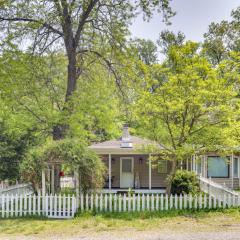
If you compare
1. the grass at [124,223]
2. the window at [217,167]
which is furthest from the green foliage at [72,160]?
the window at [217,167]

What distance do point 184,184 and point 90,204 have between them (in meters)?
5.49

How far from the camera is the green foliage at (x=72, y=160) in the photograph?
1445cm

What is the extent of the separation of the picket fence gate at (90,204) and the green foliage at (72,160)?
2.10 ft

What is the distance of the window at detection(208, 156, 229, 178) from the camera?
78.8 feet

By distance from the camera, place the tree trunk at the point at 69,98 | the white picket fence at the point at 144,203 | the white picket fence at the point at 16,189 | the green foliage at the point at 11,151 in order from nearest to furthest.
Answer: the white picket fence at the point at 144,203 < the white picket fence at the point at 16,189 < the green foliage at the point at 11,151 < the tree trunk at the point at 69,98

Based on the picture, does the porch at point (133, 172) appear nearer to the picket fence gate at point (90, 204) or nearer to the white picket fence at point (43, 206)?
the picket fence gate at point (90, 204)

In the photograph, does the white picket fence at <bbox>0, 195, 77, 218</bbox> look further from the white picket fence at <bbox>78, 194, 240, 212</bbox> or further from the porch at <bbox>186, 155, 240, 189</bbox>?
the porch at <bbox>186, 155, 240, 189</bbox>

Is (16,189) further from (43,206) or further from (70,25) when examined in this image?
(70,25)

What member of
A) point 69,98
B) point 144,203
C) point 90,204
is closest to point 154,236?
point 144,203

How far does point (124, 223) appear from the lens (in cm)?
1295

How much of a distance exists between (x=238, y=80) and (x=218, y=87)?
127 centimetres

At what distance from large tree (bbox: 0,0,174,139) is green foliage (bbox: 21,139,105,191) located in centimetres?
476

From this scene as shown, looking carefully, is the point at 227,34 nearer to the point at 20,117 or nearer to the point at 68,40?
the point at 68,40

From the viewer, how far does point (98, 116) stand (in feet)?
65.2
